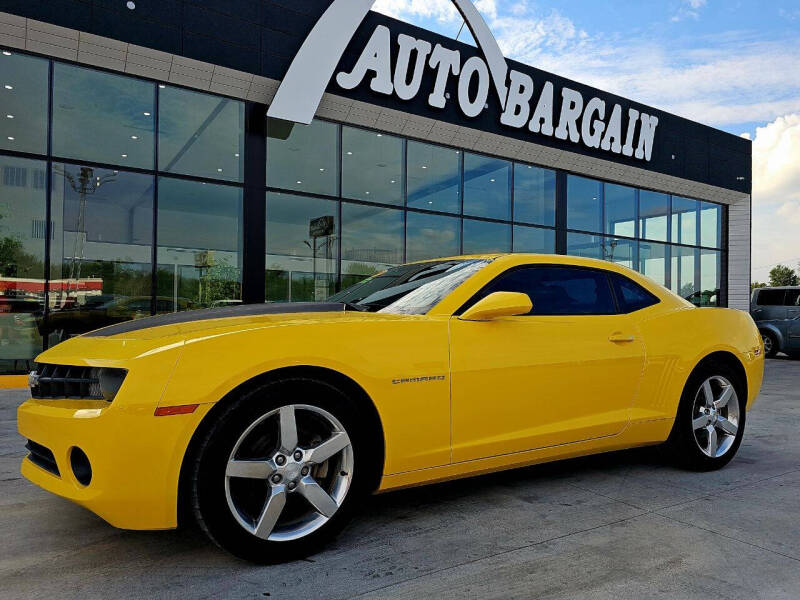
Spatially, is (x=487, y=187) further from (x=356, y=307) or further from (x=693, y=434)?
(x=356, y=307)

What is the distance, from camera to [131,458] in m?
2.13

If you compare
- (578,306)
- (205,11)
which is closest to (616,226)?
(205,11)

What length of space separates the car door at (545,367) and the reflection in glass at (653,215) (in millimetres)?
15376

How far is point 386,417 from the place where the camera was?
2.59 meters

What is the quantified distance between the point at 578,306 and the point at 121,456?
2.57 meters

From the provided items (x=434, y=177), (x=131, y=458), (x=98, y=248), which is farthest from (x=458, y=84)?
(x=131, y=458)

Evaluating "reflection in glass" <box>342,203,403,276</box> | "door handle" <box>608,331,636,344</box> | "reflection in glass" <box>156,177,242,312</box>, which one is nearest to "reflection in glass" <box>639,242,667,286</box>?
"reflection in glass" <box>342,203,403,276</box>

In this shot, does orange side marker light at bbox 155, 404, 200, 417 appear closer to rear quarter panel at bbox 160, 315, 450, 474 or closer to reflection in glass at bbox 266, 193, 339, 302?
rear quarter panel at bbox 160, 315, 450, 474

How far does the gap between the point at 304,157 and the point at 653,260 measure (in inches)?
470

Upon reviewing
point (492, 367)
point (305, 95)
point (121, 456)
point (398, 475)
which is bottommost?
point (398, 475)

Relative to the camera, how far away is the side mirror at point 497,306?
2852mm

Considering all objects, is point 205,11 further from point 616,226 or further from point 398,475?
point 616,226

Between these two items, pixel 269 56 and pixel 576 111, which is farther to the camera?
pixel 576 111

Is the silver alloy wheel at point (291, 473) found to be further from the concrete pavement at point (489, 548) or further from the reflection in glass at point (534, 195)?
the reflection in glass at point (534, 195)
